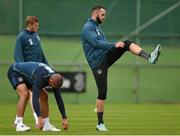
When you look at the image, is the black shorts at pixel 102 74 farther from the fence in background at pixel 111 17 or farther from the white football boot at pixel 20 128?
the fence in background at pixel 111 17

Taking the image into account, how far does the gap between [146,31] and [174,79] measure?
204cm

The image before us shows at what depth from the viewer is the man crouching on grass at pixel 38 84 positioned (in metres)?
13.2

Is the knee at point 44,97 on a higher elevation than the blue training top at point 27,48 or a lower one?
lower

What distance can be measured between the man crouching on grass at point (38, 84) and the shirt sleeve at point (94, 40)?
39.2 inches

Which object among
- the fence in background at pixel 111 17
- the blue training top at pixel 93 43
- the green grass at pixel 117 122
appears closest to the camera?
the green grass at pixel 117 122

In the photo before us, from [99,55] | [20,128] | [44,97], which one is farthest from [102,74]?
[20,128]

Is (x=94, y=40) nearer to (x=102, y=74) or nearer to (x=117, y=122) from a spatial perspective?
(x=102, y=74)

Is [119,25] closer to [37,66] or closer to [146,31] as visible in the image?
[146,31]

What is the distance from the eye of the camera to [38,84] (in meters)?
13.3

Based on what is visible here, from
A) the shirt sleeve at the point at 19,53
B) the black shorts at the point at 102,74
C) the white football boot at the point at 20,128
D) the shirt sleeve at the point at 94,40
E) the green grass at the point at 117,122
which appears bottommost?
the green grass at the point at 117,122

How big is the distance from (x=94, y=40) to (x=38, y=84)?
1.48 metres

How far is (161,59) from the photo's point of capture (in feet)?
91.2

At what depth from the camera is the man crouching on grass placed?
1322cm

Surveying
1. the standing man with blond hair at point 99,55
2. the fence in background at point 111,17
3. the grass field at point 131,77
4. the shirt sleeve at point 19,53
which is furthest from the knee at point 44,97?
the fence in background at point 111,17
